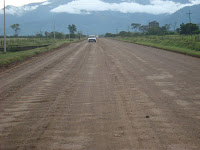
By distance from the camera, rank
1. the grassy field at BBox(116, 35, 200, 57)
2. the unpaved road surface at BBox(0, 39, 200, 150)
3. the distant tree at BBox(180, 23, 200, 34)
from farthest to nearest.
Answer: the distant tree at BBox(180, 23, 200, 34), the grassy field at BBox(116, 35, 200, 57), the unpaved road surface at BBox(0, 39, 200, 150)

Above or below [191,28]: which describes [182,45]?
below

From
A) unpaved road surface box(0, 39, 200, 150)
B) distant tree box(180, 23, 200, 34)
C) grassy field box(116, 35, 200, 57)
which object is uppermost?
distant tree box(180, 23, 200, 34)

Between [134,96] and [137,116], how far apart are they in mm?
1860

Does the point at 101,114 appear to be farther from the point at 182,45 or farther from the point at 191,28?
the point at 191,28

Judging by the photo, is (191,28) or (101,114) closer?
(101,114)

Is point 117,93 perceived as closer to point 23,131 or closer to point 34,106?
point 34,106

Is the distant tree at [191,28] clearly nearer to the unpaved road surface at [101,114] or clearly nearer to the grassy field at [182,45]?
the grassy field at [182,45]

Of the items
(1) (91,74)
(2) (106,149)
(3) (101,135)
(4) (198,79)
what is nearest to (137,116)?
(3) (101,135)

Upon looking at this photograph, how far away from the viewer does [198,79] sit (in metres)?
10.7

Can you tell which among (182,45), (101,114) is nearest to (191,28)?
(182,45)

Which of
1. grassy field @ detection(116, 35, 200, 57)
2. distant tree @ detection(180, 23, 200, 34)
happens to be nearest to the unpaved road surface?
grassy field @ detection(116, 35, 200, 57)

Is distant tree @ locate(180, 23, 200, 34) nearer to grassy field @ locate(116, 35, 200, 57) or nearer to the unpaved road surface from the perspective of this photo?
grassy field @ locate(116, 35, 200, 57)

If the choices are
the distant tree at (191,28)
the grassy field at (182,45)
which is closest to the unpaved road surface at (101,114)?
the grassy field at (182,45)

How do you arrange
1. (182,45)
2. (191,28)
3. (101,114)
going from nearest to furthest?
(101,114), (182,45), (191,28)
